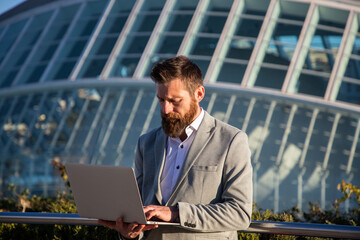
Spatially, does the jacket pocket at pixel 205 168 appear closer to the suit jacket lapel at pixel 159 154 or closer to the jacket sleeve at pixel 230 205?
the jacket sleeve at pixel 230 205

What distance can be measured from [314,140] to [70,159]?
687 cm

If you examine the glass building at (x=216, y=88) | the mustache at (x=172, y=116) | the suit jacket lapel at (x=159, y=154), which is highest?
the glass building at (x=216, y=88)

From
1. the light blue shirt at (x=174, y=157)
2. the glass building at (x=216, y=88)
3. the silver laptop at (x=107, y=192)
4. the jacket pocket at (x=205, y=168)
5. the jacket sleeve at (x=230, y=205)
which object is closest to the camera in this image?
the silver laptop at (x=107, y=192)

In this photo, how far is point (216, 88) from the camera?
44.9ft

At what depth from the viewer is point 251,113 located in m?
13.6

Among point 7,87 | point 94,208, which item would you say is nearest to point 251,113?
point 7,87

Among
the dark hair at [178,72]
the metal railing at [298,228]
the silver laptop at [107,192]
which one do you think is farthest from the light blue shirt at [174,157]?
the metal railing at [298,228]

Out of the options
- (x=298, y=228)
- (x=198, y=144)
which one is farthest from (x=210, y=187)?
(x=298, y=228)

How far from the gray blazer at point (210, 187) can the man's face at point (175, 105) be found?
0.12 metres

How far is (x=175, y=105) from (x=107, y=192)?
601 millimetres

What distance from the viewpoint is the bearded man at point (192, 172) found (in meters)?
2.47

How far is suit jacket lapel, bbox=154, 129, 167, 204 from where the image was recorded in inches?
→ 105

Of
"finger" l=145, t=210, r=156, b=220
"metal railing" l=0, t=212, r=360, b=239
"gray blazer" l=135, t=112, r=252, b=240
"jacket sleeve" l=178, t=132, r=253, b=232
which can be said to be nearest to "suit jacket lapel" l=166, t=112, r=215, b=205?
"gray blazer" l=135, t=112, r=252, b=240

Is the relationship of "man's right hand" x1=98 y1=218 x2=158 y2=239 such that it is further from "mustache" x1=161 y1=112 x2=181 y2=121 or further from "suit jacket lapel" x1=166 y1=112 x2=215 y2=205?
"mustache" x1=161 y1=112 x2=181 y2=121
